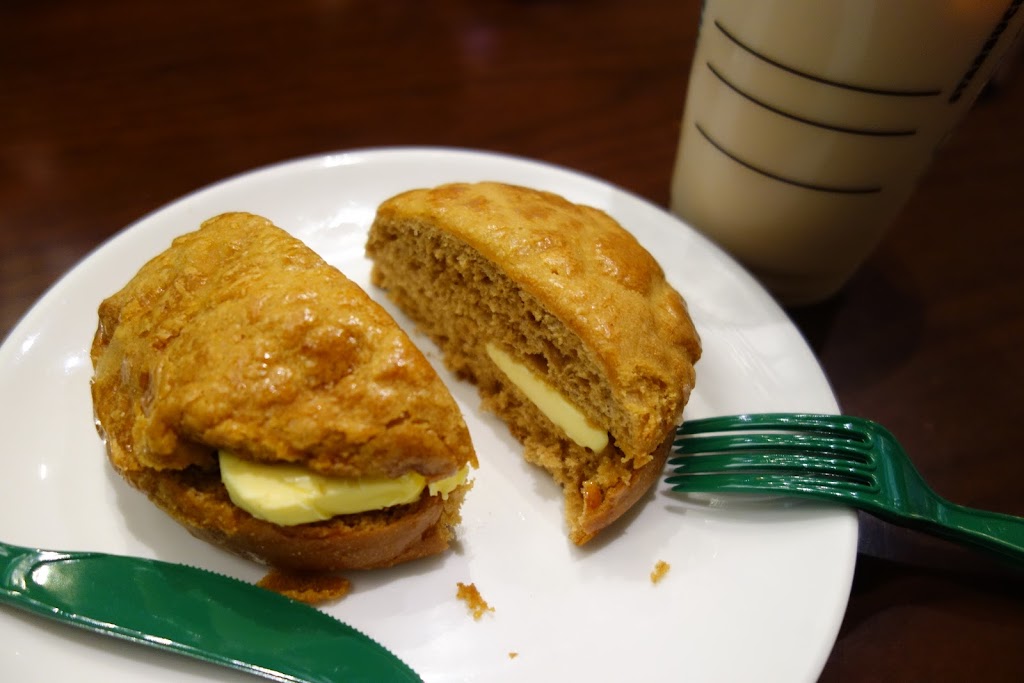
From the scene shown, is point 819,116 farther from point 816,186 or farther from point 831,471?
point 831,471

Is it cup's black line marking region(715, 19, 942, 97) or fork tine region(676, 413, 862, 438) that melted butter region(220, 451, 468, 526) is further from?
cup's black line marking region(715, 19, 942, 97)

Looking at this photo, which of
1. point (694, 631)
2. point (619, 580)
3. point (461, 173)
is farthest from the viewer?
point (461, 173)

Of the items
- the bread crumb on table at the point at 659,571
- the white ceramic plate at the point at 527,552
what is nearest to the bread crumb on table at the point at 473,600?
the white ceramic plate at the point at 527,552

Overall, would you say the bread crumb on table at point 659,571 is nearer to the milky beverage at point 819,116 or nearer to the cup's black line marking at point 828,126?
the milky beverage at point 819,116

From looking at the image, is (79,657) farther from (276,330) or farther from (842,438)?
(842,438)

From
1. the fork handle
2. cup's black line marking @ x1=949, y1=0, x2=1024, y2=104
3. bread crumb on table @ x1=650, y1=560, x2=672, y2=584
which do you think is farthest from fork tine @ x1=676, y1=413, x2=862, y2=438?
cup's black line marking @ x1=949, y1=0, x2=1024, y2=104

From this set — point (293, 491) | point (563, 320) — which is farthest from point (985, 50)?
point (293, 491)

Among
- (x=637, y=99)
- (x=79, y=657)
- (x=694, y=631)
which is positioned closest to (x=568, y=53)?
(x=637, y=99)
